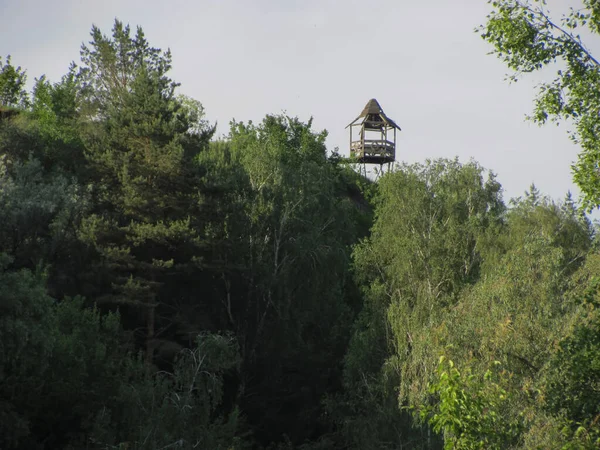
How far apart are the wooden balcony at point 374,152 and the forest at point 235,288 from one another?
40.4 ft

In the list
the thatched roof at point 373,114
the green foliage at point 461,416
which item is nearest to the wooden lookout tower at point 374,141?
the thatched roof at point 373,114

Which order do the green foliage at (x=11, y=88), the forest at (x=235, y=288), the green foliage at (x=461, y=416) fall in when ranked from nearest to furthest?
the green foliage at (x=461, y=416), the forest at (x=235, y=288), the green foliage at (x=11, y=88)

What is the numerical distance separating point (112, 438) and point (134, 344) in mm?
8018

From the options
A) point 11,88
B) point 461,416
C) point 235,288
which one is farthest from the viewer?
point 11,88

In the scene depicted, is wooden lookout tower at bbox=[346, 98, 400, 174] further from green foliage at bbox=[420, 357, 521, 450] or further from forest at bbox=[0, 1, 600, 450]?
green foliage at bbox=[420, 357, 521, 450]

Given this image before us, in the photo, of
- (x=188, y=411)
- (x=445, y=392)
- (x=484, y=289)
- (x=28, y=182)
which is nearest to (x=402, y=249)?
(x=484, y=289)

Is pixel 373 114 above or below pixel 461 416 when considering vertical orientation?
above

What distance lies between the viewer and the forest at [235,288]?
871 inches

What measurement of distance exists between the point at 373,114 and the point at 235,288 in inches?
999

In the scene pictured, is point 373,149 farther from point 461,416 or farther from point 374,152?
point 461,416

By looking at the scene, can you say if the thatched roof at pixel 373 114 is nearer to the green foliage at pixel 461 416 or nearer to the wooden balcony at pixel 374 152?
the wooden balcony at pixel 374 152

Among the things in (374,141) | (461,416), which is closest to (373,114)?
(374,141)

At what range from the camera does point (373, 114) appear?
5784cm

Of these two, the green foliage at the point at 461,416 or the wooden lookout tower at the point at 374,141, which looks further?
the wooden lookout tower at the point at 374,141
